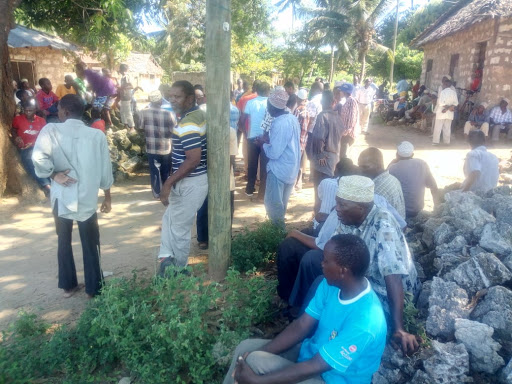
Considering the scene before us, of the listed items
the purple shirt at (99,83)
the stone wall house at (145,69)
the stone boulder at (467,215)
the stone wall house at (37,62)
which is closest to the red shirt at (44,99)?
the purple shirt at (99,83)

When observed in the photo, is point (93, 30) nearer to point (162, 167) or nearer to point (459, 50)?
point (162, 167)

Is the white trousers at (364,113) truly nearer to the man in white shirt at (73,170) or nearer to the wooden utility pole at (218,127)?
the wooden utility pole at (218,127)

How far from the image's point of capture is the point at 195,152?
11.4 feet

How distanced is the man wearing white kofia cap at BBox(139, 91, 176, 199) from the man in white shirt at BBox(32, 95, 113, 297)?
239cm

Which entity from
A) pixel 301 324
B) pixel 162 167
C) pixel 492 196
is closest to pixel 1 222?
pixel 162 167

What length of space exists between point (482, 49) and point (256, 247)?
37.8ft

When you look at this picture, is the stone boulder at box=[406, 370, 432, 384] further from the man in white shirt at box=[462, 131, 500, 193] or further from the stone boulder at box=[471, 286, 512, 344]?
the man in white shirt at box=[462, 131, 500, 193]

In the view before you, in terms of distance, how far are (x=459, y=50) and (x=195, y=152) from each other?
12969mm

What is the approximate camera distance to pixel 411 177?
170 inches

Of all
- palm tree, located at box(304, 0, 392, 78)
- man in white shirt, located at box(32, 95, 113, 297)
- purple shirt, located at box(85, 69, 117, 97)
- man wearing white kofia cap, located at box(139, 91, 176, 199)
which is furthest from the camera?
palm tree, located at box(304, 0, 392, 78)

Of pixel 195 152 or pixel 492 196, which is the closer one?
pixel 195 152

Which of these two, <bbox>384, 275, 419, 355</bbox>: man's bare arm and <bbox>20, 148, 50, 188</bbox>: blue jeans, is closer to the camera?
<bbox>384, 275, 419, 355</bbox>: man's bare arm

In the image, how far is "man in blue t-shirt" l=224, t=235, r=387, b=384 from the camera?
191 centimetres

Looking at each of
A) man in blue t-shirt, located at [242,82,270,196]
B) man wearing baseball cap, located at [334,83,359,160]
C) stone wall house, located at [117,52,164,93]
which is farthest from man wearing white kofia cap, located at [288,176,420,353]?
stone wall house, located at [117,52,164,93]
